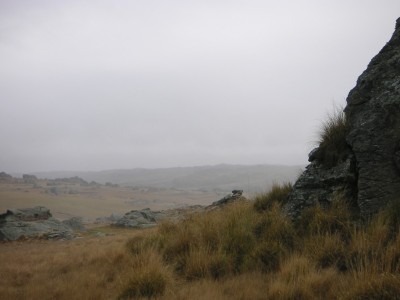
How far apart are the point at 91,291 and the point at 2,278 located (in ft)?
10.5

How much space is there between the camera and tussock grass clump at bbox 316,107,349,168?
22.4 feet

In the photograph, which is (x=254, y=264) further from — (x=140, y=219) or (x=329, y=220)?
(x=140, y=219)

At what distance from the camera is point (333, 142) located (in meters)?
7.08

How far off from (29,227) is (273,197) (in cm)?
2385

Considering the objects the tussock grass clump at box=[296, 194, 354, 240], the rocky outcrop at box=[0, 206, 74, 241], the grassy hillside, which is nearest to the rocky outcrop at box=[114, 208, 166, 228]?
the rocky outcrop at box=[0, 206, 74, 241]

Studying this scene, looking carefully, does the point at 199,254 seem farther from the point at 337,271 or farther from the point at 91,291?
the point at 337,271

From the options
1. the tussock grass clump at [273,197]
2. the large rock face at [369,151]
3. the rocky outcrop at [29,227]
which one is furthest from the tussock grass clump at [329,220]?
the rocky outcrop at [29,227]

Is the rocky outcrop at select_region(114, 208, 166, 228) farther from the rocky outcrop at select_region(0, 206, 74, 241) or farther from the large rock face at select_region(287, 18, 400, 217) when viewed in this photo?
the large rock face at select_region(287, 18, 400, 217)

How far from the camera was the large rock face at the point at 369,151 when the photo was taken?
5559 millimetres

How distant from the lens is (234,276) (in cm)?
551

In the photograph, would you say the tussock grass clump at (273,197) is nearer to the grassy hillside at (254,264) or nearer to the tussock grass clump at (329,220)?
the grassy hillside at (254,264)

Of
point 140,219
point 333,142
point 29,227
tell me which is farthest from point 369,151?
point 140,219

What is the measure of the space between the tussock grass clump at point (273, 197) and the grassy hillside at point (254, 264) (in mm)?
241

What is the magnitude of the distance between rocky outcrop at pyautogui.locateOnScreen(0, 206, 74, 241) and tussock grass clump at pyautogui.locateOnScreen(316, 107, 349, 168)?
2073 centimetres
